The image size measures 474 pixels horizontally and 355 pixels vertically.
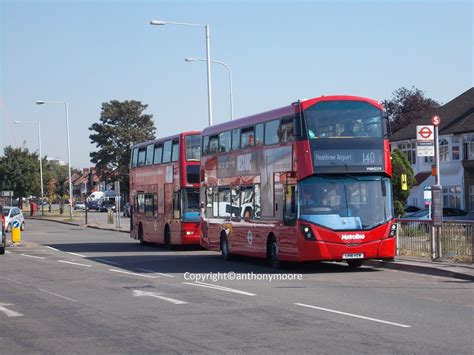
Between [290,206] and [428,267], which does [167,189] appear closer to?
[290,206]

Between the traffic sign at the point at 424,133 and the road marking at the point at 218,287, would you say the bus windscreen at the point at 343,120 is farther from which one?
the road marking at the point at 218,287

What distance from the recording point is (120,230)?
49156mm

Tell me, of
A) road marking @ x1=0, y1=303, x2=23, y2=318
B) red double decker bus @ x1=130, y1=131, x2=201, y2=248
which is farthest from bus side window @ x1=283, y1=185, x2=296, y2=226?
red double decker bus @ x1=130, y1=131, x2=201, y2=248

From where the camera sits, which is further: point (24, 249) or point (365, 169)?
point (24, 249)

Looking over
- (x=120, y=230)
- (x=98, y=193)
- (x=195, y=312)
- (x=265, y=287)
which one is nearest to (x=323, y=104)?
(x=265, y=287)

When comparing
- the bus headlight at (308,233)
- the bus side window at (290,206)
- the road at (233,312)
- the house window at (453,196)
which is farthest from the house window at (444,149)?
the bus headlight at (308,233)

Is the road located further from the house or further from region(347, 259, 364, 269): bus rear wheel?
the house

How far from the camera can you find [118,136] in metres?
97.1

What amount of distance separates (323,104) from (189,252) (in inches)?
466

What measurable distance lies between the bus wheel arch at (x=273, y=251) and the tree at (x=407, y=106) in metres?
57.2

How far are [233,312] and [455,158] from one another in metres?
46.8

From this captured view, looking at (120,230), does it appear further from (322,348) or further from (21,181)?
(21,181)

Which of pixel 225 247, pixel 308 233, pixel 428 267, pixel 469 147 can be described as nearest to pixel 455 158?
pixel 469 147

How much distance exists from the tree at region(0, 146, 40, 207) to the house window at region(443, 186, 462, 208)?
52.4 metres
